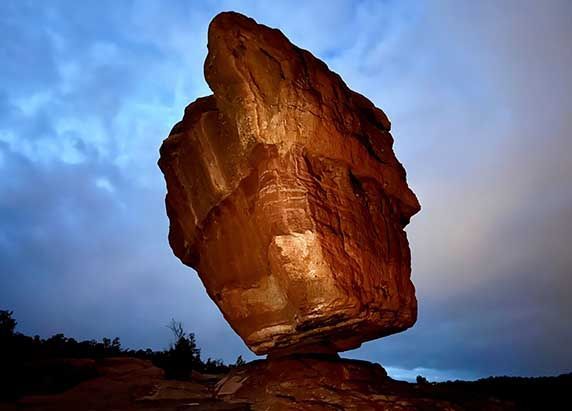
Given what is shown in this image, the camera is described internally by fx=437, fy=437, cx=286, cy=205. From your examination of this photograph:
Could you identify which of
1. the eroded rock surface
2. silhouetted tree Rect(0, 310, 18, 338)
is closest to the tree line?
silhouetted tree Rect(0, 310, 18, 338)

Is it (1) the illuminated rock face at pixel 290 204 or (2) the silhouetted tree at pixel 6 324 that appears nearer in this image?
(1) the illuminated rock face at pixel 290 204

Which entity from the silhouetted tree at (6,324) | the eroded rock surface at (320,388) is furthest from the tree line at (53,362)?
the eroded rock surface at (320,388)

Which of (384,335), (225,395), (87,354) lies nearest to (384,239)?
(384,335)

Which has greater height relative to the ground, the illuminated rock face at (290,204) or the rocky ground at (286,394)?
the illuminated rock face at (290,204)

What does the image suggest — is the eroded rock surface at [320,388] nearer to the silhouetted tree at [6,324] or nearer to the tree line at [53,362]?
the tree line at [53,362]

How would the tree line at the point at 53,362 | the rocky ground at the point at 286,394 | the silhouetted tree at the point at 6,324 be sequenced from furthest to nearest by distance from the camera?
the silhouetted tree at the point at 6,324
the tree line at the point at 53,362
the rocky ground at the point at 286,394

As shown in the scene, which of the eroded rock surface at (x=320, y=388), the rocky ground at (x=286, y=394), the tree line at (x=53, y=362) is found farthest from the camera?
the tree line at (x=53, y=362)

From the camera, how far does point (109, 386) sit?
9805mm

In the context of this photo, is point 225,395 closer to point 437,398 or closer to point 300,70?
point 437,398

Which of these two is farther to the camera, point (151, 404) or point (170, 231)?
point (170, 231)

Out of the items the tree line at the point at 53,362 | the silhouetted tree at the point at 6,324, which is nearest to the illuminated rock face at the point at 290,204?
the tree line at the point at 53,362

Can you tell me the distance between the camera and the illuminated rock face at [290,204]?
631 centimetres

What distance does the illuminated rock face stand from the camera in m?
6.31

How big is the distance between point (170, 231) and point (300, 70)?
4.77 meters
